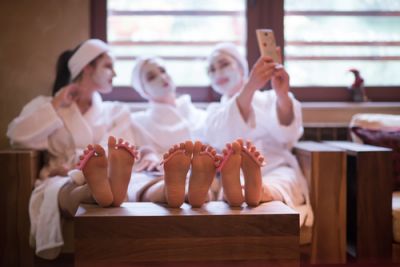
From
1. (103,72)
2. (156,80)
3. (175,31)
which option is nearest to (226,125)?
(156,80)

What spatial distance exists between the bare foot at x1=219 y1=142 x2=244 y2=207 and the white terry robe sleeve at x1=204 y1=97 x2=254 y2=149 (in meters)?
0.72

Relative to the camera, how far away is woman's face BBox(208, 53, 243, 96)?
8.45ft

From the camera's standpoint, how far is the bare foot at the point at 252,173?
5.40ft

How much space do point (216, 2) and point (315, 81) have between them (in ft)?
2.30

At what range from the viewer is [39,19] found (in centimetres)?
287

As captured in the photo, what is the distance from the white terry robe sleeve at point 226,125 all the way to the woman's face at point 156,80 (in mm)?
248

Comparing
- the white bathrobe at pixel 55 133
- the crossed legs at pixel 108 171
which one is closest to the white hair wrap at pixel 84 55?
the white bathrobe at pixel 55 133

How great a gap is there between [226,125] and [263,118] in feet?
0.69

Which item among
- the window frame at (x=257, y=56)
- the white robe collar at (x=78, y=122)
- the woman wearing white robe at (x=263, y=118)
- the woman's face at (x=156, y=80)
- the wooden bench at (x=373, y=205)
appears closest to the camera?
the wooden bench at (x=373, y=205)

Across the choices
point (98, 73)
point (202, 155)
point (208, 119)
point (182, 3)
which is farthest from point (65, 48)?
point (202, 155)

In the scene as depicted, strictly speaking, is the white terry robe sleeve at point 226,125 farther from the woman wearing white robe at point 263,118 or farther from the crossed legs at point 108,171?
the crossed legs at point 108,171

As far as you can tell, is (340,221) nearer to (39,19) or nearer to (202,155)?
(202,155)

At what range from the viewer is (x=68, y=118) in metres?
2.49

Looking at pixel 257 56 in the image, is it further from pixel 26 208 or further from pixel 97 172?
pixel 97 172
